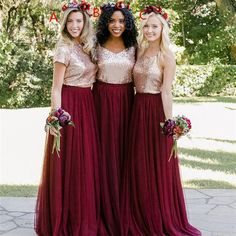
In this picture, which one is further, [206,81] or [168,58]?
[206,81]

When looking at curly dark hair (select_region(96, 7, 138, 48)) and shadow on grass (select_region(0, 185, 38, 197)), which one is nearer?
curly dark hair (select_region(96, 7, 138, 48))

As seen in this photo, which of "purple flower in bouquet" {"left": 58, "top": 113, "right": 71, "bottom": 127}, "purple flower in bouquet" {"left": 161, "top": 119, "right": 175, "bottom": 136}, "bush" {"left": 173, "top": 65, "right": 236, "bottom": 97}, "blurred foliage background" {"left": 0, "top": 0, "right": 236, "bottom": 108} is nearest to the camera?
"purple flower in bouquet" {"left": 58, "top": 113, "right": 71, "bottom": 127}

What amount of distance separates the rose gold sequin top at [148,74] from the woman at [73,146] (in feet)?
1.18

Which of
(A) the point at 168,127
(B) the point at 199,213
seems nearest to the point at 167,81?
(A) the point at 168,127

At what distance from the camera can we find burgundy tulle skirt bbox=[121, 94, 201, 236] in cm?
450

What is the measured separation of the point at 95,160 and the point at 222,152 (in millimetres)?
4711

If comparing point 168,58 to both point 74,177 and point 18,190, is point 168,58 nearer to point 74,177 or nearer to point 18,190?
point 74,177

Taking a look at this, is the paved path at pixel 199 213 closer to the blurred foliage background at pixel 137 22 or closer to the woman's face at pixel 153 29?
the woman's face at pixel 153 29

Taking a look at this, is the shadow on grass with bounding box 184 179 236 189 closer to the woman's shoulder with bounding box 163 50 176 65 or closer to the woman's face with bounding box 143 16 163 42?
the woman's shoulder with bounding box 163 50 176 65

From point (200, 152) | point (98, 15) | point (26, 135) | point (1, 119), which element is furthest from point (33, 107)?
point (98, 15)

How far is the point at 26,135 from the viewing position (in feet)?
34.6

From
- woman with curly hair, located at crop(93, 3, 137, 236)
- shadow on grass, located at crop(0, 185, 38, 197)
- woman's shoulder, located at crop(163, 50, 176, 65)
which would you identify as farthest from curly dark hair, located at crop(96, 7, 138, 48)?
shadow on grass, located at crop(0, 185, 38, 197)

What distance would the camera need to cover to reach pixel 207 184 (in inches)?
261

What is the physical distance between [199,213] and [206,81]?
15848 millimetres
